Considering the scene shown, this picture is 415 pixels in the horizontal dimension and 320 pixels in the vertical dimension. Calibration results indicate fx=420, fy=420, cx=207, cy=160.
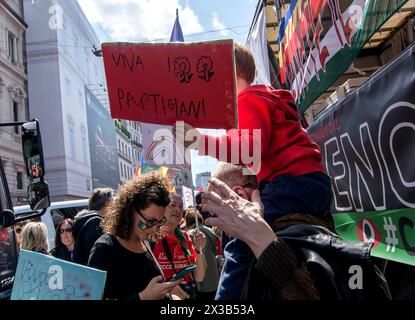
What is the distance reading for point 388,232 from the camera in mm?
2592

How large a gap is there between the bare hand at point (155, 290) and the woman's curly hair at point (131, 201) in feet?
1.19

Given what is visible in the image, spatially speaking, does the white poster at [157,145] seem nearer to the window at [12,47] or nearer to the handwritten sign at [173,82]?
the handwritten sign at [173,82]

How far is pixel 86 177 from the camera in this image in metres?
33.3

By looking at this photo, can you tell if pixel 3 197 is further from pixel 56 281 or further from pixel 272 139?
pixel 272 139

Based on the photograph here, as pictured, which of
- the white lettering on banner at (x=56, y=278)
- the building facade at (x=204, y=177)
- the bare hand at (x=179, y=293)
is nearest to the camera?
the white lettering on banner at (x=56, y=278)

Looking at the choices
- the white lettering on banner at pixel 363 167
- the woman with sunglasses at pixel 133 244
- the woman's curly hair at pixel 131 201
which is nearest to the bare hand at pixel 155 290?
the woman with sunglasses at pixel 133 244

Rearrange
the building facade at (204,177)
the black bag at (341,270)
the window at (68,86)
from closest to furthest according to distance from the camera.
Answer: the black bag at (341,270) → the building facade at (204,177) → the window at (68,86)

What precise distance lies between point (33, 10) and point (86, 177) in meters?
12.7

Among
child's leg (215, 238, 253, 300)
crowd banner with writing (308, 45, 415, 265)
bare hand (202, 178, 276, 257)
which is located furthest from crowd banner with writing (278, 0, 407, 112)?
child's leg (215, 238, 253, 300)

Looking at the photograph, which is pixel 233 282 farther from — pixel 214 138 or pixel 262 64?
pixel 262 64

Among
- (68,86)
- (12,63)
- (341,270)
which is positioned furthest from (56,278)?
(68,86)

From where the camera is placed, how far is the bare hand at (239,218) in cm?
128

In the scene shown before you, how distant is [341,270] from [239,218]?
0.34 metres

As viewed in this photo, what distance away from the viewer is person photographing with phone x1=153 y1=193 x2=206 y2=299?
11.8ft
